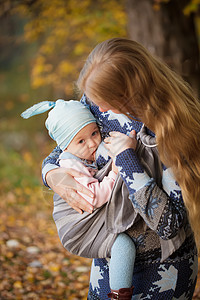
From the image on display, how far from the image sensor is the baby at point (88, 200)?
160 centimetres

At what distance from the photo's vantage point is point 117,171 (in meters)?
1.64

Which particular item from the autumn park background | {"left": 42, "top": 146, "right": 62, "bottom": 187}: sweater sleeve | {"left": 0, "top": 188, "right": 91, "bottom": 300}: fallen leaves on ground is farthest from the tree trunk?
{"left": 42, "top": 146, "right": 62, "bottom": 187}: sweater sleeve

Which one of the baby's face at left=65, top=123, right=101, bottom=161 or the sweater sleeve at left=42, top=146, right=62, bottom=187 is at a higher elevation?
the baby's face at left=65, top=123, right=101, bottom=161

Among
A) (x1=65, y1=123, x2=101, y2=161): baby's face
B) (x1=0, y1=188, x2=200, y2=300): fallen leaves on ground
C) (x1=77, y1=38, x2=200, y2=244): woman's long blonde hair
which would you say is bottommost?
(x1=0, y1=188, x2=200, y2=300): fallen leaves on ground

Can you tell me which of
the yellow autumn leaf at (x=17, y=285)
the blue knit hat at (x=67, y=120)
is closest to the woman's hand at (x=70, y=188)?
the blue knit hat at (x=67, y=120)

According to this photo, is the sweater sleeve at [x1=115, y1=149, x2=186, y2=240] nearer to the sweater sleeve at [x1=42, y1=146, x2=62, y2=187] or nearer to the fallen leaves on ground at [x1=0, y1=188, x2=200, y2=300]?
the sweater sleeve at [x1=42, y1=146, x2=62, y2=187]

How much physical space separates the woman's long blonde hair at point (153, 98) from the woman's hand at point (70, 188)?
0.39 metres

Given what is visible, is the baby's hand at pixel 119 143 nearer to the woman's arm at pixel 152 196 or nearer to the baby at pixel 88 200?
the woman's arm at pixel 152 196

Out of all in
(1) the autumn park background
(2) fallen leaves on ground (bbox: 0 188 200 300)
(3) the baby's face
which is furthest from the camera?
(1) the autumn park background

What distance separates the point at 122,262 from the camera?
1582 mm

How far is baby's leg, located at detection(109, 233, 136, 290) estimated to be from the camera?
159 cm

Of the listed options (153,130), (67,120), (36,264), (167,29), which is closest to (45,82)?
(167,29)

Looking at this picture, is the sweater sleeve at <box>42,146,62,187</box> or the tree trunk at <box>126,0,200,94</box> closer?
the sweater sleeve at <box>42,146,62,187</box>

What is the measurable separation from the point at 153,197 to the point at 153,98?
14.3 inches
